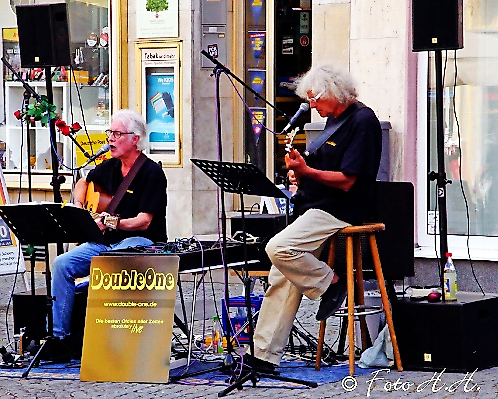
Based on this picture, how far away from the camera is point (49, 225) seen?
749 centimetres

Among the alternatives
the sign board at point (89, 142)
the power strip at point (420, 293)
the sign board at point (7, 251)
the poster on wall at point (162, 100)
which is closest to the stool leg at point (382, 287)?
the power strip at point (420, 293)

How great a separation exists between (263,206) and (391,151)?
1133 mm

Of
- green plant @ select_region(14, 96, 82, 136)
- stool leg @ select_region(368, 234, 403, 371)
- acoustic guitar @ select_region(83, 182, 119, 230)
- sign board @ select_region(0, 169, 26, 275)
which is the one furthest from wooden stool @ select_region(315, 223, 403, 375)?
sign board @ select_region(0, 169, 26, 275)

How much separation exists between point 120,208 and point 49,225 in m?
0.71

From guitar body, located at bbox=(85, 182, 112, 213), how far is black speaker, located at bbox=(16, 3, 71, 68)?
993mm

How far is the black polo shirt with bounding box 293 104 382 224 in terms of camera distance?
718cm

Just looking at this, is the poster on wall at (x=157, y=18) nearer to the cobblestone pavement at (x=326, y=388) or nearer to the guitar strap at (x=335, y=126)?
the guitar strap at (x=335, y=126)

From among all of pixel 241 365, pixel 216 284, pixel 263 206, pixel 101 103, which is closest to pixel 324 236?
pixel 241 365

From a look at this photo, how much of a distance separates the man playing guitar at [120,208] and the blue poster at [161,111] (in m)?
3.43

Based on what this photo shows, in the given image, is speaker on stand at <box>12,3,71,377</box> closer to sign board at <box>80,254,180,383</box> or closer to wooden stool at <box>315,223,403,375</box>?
sign board at <box>80,254,180,383</box>

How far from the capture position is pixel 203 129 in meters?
11.8

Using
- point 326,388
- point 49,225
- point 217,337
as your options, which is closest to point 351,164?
point 326,388

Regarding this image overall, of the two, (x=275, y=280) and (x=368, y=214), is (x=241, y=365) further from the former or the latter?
(x=368, y=214)

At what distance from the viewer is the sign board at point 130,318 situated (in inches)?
282
